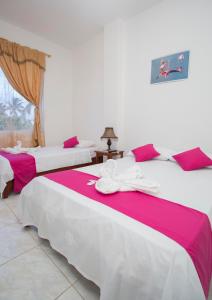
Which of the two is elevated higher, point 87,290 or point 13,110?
point 13,110

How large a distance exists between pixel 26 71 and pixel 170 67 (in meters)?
2.80

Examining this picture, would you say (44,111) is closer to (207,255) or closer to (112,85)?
(112,85)

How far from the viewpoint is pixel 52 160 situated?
2.87 metres

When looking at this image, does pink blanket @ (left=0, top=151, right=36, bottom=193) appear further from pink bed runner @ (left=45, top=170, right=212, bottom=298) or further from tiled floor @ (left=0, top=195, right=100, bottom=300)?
pink bed runner @ (left=45, top=170, right=212, bottom=298)

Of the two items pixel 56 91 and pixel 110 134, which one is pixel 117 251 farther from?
pixel 56 91

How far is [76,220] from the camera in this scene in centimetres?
120

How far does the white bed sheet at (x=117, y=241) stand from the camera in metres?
0.77

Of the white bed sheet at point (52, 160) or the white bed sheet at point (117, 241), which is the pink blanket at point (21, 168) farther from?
the white bed sheet at point (117, 241)

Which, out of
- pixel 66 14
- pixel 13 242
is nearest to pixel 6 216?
pixel 13 242

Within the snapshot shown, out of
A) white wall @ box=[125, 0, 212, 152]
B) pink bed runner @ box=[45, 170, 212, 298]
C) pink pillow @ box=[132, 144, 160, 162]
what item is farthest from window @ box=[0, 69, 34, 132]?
pink bed runner @ box=[45, 170, 212, 298]

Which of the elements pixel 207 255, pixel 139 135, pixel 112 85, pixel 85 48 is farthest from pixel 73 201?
pixel 85 48

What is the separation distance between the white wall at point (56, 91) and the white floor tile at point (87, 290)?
11.0 ft

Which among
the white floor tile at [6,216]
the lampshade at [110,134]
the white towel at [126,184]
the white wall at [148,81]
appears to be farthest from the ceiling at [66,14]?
the white floor tile at [6,216]

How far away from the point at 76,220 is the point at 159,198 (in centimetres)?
64
